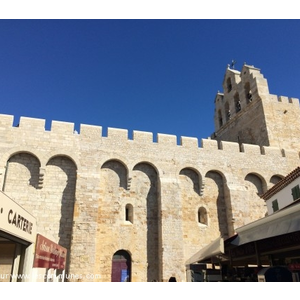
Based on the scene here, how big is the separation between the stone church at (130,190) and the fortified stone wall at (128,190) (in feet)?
0.16

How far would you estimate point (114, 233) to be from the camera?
47.9 feet

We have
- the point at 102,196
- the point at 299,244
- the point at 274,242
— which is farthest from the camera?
the point at 102,196

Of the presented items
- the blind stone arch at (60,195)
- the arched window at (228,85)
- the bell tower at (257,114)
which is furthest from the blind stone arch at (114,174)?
the arched window at (228,85)

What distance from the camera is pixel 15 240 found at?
5.75m

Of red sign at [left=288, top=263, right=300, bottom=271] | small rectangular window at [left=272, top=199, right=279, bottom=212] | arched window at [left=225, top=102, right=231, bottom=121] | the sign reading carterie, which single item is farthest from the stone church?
red sign at [left=288, top=263, right=300, bottom=271]

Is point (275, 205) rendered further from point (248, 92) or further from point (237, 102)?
point (237, 102)

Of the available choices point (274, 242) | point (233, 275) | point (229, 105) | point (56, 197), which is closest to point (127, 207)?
point (56, 197)

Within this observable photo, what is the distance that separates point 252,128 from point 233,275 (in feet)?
49.0

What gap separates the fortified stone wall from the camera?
14.0 m

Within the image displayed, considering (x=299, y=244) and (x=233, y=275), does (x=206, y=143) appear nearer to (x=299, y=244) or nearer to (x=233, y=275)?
(x=233, y=275)

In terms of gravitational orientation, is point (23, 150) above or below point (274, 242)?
above

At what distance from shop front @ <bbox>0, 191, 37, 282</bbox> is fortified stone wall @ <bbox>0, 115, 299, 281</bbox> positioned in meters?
6.14

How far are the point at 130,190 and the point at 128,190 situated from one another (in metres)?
0.12

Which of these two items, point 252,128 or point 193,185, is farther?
point 252,128
